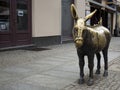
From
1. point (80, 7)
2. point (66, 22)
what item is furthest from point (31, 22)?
point (80, 7)

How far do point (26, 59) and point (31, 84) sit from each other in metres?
3.76

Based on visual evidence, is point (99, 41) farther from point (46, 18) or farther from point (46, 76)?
point (46, 18)

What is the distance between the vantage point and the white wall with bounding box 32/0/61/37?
571 inches

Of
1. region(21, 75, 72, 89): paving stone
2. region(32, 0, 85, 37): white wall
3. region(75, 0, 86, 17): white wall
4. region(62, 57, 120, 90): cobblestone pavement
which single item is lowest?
region(62, 57, 120, 90): cobblestone pavement

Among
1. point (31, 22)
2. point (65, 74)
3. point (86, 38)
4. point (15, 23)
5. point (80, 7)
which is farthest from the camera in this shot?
point (80, 7)

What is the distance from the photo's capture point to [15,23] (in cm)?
1322

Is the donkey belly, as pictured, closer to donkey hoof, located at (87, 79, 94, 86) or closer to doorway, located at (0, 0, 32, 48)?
donkey hoof, located at (87, 79, 94, 86)

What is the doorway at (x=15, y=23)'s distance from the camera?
12594mm

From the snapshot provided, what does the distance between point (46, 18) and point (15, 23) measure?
2671 mm

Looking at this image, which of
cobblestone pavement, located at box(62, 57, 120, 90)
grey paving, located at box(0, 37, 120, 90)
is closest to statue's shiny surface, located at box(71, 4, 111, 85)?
cobblestone pavement, located at box(62, 57, 120, 90)

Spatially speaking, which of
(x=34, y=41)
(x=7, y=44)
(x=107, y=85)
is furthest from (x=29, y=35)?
(x=107, y=85)

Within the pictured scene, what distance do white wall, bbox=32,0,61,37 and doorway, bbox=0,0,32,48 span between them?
41cm

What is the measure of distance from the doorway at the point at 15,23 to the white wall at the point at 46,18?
1.35 feet

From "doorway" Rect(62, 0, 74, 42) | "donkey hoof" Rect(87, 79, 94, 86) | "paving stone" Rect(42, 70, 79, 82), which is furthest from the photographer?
"doorway" Rect(62, 0, 74, 42)
